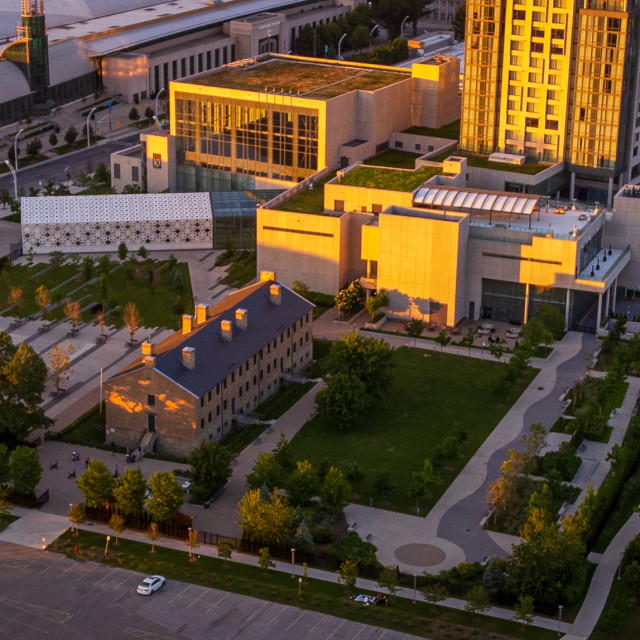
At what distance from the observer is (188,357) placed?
383ft

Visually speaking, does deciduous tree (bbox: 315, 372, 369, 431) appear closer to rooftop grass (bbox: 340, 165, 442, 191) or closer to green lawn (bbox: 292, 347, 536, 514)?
green lawn (bbox: 292, 347, 536, 514)

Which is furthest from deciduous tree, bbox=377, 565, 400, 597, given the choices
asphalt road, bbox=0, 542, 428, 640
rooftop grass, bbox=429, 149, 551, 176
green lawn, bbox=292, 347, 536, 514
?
rooftop grass, bbox=429, 149, 551, 176

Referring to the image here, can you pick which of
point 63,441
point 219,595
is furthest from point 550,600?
point 63,441

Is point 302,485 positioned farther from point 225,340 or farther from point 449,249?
point 449,249

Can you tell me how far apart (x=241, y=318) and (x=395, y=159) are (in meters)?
61.1

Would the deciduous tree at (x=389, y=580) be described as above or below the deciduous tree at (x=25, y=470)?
below

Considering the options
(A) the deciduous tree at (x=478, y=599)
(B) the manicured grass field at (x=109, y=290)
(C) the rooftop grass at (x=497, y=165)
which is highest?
(C) the rooftop grass at (x=497, y=165)

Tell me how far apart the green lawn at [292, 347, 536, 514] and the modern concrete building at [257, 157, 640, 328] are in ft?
33.4

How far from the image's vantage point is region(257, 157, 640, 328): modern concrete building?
5640 inches

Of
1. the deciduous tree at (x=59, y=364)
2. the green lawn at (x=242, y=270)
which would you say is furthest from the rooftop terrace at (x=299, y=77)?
the deciduous tree at (x=59, y=364)

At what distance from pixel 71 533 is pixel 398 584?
80.9ft

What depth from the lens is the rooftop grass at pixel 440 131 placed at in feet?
607

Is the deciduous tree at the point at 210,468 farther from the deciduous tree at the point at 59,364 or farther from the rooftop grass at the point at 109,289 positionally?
the rooftop grass at the point at 109,289

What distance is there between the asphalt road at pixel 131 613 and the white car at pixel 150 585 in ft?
1.17
